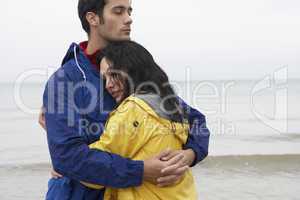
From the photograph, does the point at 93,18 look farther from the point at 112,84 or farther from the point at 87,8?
the point at 112,84

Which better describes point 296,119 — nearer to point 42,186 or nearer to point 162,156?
point 42,186

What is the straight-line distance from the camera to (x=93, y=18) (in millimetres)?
2562

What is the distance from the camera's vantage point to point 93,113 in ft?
7.72

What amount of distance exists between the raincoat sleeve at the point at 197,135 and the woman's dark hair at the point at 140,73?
0.42 feet

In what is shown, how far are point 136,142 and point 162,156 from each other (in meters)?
0.12

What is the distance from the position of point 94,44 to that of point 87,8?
175 millimetres

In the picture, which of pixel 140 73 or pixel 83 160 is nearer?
pixel 83 160

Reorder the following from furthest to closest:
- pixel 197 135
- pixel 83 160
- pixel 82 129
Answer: pixel 197 135, pixel 82 129, pixel 83 160

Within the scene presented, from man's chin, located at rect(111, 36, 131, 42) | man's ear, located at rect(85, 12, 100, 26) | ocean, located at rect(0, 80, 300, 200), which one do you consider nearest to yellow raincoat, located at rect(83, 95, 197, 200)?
man's chin, located at rect(111, 36, 131, 42)

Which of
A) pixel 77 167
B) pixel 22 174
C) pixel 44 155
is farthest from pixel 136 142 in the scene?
pixel 44 155

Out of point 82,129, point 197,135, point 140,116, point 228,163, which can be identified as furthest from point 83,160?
point 228,163

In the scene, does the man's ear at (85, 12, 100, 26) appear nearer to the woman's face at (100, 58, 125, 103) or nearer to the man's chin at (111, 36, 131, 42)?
the man's chin at (111, 36, 131, 42)

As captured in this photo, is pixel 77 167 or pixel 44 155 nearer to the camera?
pixel 77 167

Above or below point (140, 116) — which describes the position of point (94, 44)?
above
